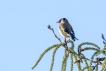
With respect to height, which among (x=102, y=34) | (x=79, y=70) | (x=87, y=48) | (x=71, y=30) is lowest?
(x=79, y=70)

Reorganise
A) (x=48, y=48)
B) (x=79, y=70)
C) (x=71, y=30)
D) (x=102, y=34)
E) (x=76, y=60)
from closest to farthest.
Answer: (x=79, y=70) < (x=76, y=60) < (x=48, y=48) < (x=102, y=34) < (x=71, y=30)

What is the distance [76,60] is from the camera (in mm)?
3238

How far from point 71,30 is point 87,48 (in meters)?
6.19

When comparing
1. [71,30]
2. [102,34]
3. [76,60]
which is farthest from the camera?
[71,30]

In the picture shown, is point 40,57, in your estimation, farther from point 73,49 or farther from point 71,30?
point 71,30

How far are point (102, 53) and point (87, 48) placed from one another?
475mm

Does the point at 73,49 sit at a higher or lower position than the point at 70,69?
higher

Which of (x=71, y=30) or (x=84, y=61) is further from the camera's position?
(x=71, y=30)

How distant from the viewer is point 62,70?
305cm

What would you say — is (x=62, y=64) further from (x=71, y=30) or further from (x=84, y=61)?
(x=71, y=30)

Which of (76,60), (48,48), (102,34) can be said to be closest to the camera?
(76,60)

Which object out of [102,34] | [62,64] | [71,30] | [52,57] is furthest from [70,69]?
[71,30]

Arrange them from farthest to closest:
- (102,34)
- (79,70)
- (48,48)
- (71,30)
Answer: (71,30)
(102,34)
(48,48)
(79,70)

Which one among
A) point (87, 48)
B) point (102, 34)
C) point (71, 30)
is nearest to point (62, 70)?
point (87, 48)
